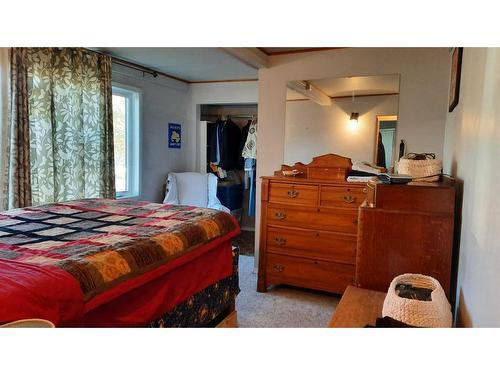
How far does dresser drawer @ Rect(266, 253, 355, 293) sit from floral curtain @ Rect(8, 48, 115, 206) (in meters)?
1.83

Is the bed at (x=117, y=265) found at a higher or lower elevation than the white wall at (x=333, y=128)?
lower

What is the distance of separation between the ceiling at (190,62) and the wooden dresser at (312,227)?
4.25ft

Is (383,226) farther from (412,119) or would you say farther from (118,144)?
(118,144)

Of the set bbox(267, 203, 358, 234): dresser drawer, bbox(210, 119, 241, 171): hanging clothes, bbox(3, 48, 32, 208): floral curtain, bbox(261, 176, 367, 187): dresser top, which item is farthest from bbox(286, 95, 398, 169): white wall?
bbox(3, 48, 32, 208): floral curtain

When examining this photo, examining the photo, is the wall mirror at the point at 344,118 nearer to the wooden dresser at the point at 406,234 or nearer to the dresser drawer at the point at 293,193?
the dresser drawer at the point at 293,193

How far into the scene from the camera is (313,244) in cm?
282

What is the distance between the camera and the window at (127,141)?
3.85 metres

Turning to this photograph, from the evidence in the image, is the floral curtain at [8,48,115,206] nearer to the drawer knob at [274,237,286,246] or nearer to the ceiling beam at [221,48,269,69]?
the ceiling beam at [221,48,269,69]

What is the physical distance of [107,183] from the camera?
341 cm

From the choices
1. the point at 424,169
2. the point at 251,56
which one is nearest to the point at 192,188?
the point at 251,56

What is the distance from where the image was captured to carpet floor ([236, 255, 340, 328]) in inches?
96.7

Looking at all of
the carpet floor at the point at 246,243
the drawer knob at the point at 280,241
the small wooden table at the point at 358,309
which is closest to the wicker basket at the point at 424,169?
the small wooden table at the point at 358,309

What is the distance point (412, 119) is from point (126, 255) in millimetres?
2431

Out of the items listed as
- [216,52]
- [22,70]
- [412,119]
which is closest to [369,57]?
[412,119]
